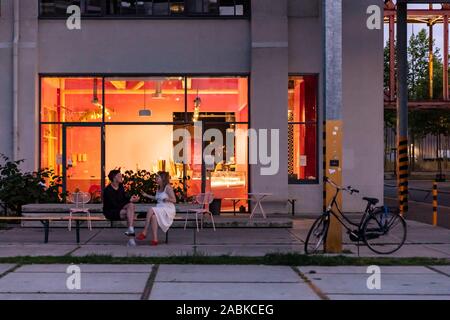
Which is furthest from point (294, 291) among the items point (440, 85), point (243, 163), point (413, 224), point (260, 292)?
point (440, 85)

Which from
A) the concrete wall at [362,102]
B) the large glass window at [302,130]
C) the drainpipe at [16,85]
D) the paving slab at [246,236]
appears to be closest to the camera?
the paving slab at [246,236]

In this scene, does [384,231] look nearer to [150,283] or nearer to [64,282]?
[150,283]

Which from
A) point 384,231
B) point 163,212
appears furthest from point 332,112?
point 163,212

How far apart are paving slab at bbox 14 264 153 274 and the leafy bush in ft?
21.0

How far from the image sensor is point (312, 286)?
8703 mm

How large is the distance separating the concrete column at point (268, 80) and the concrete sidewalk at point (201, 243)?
3388 millimetres

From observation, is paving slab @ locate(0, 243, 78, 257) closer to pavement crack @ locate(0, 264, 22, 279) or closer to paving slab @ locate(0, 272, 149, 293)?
pavement crack @ locate(0, 264, 22, 279)

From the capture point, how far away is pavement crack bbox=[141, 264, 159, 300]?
26.1 feet

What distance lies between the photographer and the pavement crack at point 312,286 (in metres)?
8.06

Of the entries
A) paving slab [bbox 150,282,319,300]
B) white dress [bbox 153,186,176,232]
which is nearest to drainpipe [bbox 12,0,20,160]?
white dress [bbox 153,186,176,232]

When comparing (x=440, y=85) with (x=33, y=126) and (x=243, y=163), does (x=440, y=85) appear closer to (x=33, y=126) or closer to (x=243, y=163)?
(x=243, y=163)

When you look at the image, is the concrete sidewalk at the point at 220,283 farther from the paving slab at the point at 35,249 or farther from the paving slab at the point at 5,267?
the paving slab at the point at 35,249

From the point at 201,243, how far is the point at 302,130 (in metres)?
7.19

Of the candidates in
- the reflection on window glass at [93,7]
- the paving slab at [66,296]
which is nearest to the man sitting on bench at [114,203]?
the paving slab at [66,296]
